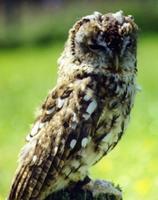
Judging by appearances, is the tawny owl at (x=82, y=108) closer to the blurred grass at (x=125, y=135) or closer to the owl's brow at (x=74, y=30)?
the owl's brow at (x=74, y=30)

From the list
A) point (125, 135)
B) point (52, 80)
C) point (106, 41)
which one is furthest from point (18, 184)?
point (52, 80)

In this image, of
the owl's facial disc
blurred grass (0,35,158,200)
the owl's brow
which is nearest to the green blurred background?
blurred grass (0,35,158,200)

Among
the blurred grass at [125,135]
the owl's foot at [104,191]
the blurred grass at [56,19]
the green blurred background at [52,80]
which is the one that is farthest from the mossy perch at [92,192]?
the blurred grass at [56,19]

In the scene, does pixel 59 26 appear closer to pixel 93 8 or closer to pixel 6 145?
pixel 93 8

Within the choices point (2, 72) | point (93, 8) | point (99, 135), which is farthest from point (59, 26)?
point (99, 135)

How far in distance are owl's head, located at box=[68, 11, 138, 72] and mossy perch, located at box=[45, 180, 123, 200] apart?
29.9 inches

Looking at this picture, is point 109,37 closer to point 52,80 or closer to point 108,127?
point 108,127

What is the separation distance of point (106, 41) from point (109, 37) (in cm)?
4

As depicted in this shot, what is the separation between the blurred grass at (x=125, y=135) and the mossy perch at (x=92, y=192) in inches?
69.9

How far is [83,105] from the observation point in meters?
6.21

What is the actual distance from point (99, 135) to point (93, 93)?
10.9 inches

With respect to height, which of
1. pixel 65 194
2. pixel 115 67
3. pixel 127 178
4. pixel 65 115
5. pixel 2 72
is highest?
pixel 2 72

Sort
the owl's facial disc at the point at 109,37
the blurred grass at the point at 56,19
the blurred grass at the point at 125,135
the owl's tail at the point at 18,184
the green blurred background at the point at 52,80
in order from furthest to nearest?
the blurred grass at the point at 56,19
the green blurred background at the point at 52,80
the blurred grass at the point at 125,135
the owl's facial disc at the point at 109,37
the owl's tail at the point at 18,184

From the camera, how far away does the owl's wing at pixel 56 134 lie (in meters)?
6.05
